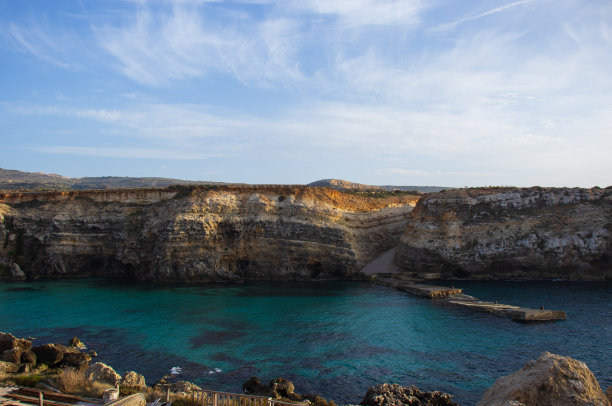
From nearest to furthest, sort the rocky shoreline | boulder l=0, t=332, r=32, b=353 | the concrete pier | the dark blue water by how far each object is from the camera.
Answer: the rocky shoreline, the dark blue water, boulder l=0, t=332, r=32, b=353, the concrete pier

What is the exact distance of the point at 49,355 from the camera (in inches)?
795

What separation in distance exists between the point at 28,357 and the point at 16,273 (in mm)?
34286

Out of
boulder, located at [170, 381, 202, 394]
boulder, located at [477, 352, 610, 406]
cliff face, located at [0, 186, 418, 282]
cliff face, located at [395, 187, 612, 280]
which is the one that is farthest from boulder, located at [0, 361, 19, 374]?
cliff face, located at [395, 187, 612, 280]

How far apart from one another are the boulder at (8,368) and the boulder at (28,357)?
133 cm

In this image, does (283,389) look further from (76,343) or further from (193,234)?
(193,234)

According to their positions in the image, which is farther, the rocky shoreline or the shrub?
the shrub

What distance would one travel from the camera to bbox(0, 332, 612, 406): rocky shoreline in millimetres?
9906

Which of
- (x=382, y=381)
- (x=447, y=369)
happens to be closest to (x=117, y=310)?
(x=382, y=381)

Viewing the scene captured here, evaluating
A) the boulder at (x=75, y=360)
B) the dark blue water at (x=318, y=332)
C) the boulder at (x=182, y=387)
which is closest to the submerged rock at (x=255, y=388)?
the dark blue water at (x=318, y=332)

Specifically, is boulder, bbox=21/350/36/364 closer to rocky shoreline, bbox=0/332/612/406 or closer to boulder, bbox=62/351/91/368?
rocky shoreline, bbox=0/332/612/406

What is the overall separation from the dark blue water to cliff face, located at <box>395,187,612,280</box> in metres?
3.74

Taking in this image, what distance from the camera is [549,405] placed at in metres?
9.70

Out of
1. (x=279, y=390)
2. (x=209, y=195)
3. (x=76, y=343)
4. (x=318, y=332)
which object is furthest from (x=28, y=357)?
(x=209, y=195)

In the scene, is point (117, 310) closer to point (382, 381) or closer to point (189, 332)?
point (189, 332)
